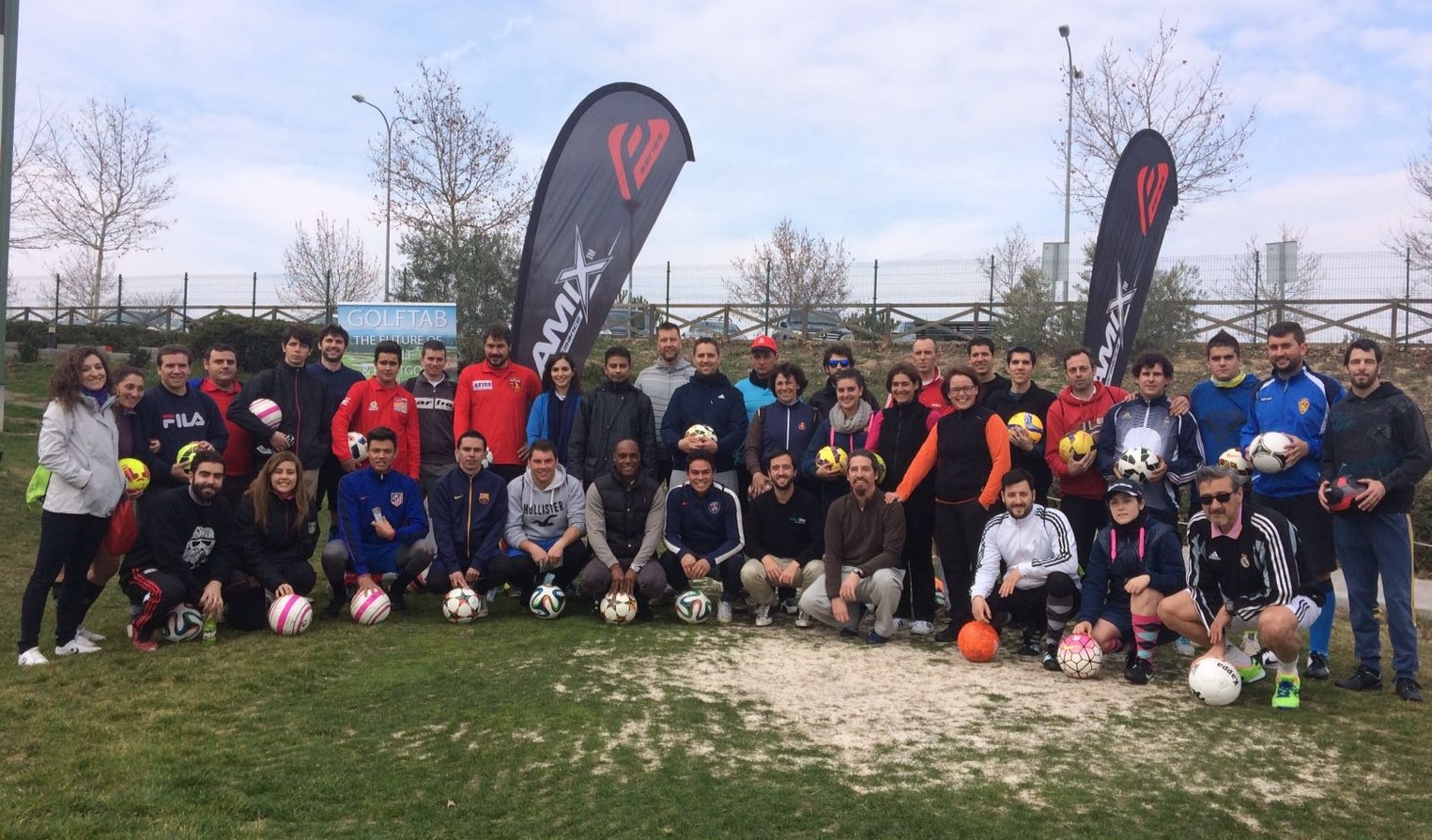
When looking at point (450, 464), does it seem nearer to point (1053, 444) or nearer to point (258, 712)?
point (258, 712)

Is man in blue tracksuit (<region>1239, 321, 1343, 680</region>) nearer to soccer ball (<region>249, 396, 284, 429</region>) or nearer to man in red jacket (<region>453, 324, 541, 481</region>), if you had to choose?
man in red jacket (<region>453, 324, 541, 481</region>)

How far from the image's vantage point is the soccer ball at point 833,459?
7.45 meters

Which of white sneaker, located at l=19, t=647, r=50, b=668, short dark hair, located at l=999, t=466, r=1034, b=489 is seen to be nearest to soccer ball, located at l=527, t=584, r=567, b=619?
white sneaker, located at l=19, t=647, r=50, b=668

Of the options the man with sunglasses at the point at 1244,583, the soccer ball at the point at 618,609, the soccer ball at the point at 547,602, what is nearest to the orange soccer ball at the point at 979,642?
the man with sunglasses at the point at 1244,583

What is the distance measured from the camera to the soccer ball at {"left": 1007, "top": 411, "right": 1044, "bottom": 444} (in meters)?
7.08

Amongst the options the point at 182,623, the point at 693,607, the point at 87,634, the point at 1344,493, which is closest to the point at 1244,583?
the point at 1344,493

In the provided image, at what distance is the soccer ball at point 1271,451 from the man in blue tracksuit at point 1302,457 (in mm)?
38

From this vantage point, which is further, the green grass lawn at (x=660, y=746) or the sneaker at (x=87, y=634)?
the sneaker at (x=87, y=634)

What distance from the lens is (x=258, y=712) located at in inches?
207

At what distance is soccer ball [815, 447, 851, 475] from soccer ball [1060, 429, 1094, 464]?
1447 millimetres

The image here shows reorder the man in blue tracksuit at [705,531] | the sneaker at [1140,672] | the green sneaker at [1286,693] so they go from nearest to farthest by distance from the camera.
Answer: the green sneaker at [1286,693], the sneaker at [1140,672], the man in blue tracksuit at [705,531]

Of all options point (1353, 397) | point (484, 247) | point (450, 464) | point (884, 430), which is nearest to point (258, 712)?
point (450, 464)

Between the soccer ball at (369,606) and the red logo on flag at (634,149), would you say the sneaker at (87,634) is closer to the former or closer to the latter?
the soccer ball at (369,606)

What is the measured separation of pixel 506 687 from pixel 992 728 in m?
2.48
